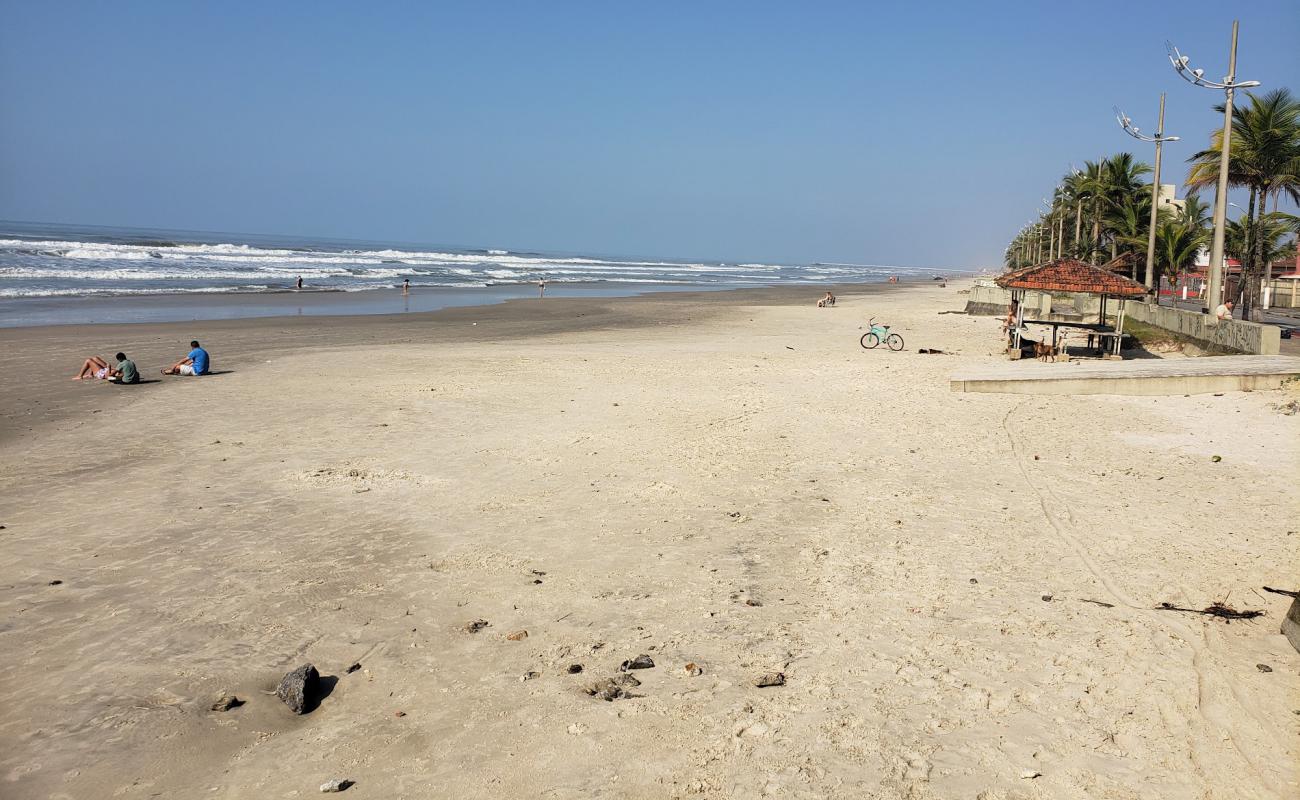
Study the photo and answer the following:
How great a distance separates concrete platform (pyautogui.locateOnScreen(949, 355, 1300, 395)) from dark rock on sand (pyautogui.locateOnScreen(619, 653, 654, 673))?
10392 millimetres

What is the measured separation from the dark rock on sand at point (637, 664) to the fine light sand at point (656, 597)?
0.12m

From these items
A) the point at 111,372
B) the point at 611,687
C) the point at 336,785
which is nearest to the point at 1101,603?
the point at 611,687

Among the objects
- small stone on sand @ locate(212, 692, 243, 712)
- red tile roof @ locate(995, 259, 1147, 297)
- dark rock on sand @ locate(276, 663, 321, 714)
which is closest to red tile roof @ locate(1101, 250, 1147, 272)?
red tile roof @ locate(995, 259, 1147, 297)

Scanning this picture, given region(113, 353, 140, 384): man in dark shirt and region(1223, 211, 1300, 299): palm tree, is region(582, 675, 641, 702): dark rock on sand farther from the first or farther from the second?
region(1223, 211, 1300, 299): palm tree

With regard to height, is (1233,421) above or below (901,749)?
above

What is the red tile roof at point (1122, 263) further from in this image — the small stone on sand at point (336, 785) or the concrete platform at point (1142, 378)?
the small stone on sand at point (336, 785)

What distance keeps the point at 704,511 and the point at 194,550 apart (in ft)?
13.8

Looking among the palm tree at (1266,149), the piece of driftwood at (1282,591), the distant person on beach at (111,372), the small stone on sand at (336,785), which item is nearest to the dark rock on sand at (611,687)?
the small stone on sand at (336,785)

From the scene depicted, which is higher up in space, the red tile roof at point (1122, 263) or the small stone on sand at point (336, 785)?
the red tile roof at point (1122, 263)

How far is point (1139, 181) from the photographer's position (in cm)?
5044

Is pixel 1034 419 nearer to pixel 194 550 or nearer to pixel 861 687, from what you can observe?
pixel 861 687

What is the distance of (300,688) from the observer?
4.65m

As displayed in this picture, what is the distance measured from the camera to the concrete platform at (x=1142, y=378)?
42.9 feet

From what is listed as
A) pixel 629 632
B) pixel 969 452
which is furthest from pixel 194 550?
pixel 969 452
